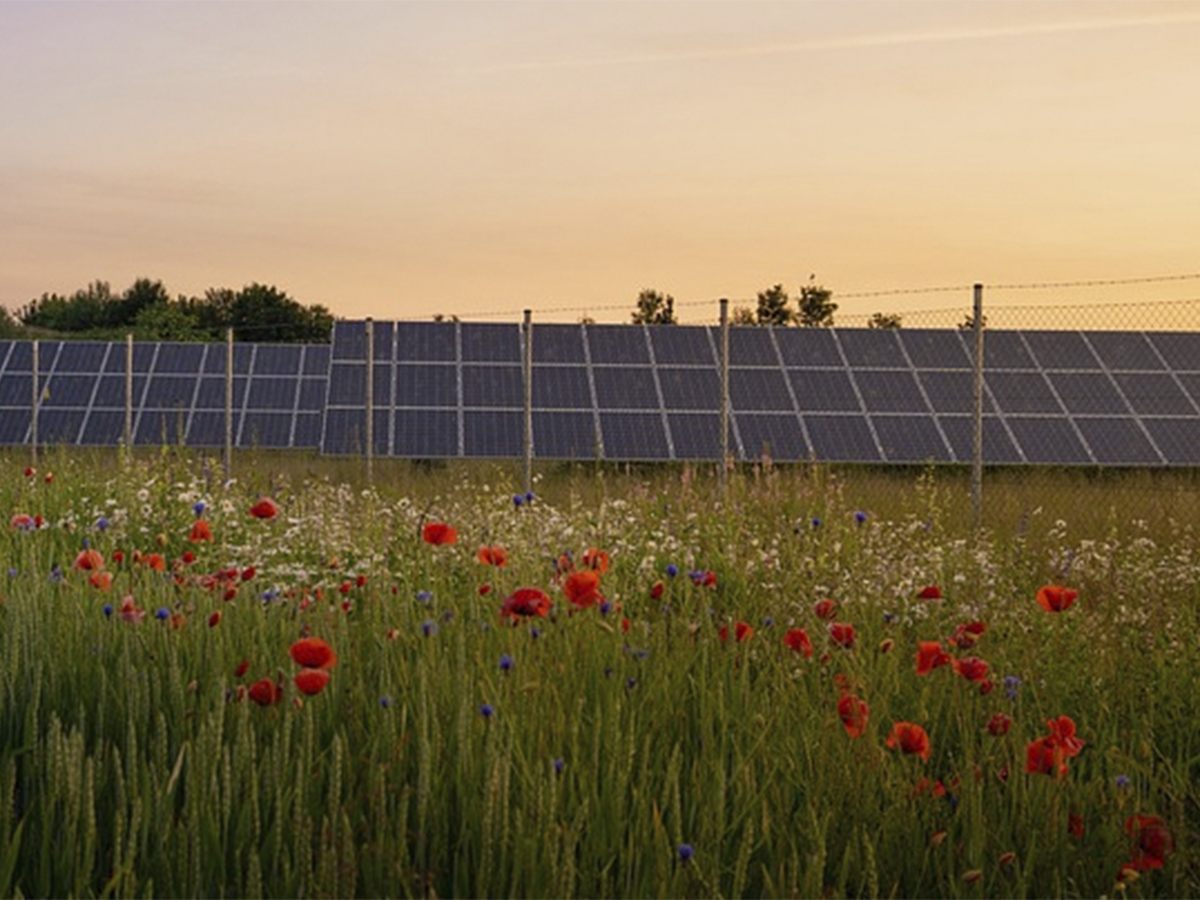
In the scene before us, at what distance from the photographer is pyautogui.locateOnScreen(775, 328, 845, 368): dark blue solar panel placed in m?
23.4

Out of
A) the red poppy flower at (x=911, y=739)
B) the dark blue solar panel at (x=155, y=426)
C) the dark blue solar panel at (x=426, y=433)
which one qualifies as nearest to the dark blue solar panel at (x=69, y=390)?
the dark blue solar panel at (x=155, y=426)

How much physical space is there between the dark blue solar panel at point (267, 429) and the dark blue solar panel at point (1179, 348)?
14084 mm

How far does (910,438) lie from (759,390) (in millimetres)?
2355

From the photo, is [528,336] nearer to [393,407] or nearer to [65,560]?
[393,407]

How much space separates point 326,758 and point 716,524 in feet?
17.8

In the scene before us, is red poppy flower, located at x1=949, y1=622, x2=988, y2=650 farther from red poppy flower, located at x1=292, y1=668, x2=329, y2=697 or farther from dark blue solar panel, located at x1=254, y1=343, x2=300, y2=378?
dark blue solar panel, located at x1=254, y1=343, x2=300, y2=378

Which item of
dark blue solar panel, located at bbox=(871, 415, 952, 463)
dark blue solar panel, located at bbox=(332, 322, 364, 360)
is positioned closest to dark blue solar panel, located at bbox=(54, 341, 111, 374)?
dark blue solar panel, located at bbox=(332, 322, 364, 360)

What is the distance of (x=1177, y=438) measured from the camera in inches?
861

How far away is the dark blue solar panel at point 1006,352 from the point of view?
23797 mm

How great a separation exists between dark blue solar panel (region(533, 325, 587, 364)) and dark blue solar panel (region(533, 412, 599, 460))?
1.84 meters

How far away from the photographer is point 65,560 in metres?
9.10

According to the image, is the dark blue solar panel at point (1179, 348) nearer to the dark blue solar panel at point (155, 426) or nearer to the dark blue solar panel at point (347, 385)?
the dark blue solar panel at point (347, 385)

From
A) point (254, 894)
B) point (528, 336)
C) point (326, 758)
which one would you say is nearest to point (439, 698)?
point (326, 758)

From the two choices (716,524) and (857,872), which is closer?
(857,872)
